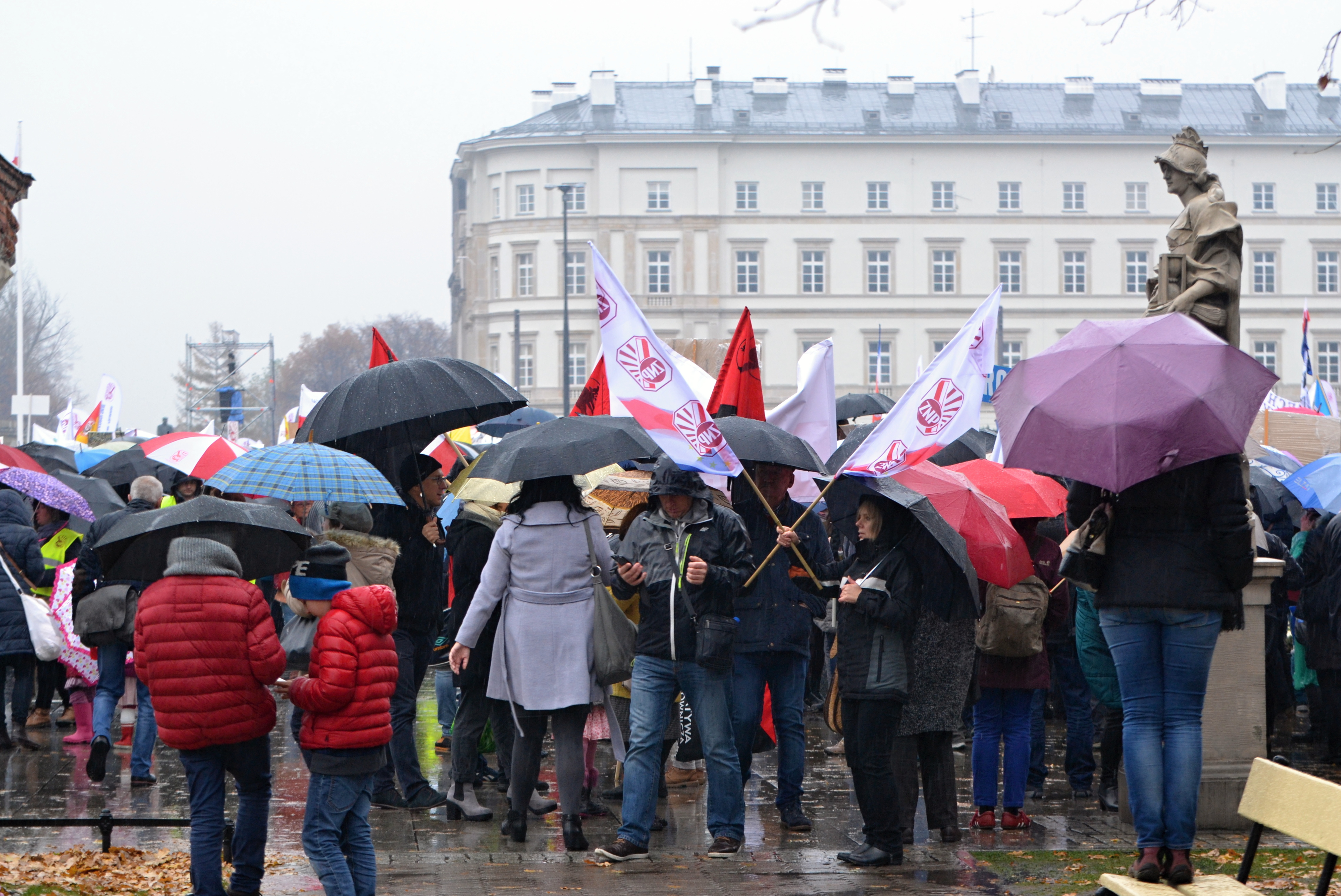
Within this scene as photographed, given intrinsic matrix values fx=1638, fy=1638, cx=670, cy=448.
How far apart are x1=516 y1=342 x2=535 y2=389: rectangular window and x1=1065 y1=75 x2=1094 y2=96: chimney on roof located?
30.3 meters

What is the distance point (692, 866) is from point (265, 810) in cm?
183

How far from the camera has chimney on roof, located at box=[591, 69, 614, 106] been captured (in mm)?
82938

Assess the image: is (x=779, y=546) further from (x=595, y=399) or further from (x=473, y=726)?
(x=595, y=399)

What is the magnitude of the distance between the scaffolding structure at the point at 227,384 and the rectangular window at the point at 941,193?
109ft

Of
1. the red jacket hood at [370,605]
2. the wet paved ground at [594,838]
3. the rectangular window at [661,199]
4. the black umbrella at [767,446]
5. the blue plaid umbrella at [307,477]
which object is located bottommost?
the wet paved ground at [594,838]

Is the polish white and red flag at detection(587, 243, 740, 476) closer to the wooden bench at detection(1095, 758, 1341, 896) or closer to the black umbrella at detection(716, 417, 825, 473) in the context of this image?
the black umbrella at detection(716, 417, 825, 473)

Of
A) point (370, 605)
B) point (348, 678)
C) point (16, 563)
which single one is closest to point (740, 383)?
point (370, 605)

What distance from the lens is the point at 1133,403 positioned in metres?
5.45

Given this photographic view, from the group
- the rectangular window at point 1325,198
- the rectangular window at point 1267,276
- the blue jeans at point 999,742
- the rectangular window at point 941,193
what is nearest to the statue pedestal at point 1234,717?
the blue jeans at point 999,742

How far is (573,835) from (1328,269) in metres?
84.9

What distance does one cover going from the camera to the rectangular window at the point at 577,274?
82125 mm

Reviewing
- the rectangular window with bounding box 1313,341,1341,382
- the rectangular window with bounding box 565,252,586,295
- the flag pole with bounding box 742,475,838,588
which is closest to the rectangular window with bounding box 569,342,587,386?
the rectangular window with bounding box 565,252,586,295

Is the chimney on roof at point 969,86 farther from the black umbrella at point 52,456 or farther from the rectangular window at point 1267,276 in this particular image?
the black umbrella at point 52,456

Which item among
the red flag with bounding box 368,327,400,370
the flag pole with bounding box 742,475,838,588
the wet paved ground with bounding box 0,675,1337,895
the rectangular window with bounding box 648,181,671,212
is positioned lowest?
the wet paved ground with bounding box 0,675,1337,895
